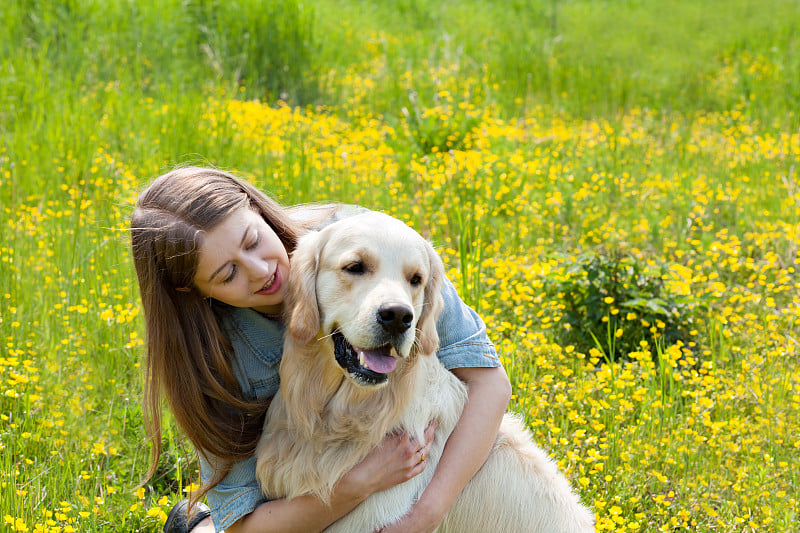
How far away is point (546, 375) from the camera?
3348 millimetres

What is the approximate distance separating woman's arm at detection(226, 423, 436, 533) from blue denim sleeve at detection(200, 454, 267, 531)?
2.6 inches

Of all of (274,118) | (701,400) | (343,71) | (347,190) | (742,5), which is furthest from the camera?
(742,5)

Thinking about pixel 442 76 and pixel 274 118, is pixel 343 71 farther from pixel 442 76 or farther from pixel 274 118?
pixel 274 118

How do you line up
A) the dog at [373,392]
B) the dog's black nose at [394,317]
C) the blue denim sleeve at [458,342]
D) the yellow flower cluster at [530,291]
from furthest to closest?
the yellow flower cluster at [530,291] < the blue denim sleeve at [458,342] < the dog at [373,392] < the dog's black nose at [394,317]

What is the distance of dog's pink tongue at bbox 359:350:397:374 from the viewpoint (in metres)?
2.03

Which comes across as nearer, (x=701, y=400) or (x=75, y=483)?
(x=75, y=483)

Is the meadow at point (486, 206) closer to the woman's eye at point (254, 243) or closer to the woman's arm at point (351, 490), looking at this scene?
the woman's arm at point (351, 490)

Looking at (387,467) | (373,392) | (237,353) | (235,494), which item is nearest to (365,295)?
(373,392)

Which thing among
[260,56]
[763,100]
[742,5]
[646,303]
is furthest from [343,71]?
[742,5]

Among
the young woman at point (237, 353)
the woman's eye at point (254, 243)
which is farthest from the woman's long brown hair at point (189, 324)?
the woman's eye at point (254, 243)

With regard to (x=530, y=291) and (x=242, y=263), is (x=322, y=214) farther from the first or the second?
(x=530, y=291)

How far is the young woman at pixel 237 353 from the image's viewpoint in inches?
87.5

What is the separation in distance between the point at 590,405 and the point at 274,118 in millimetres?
3654

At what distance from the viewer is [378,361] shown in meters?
2.04
